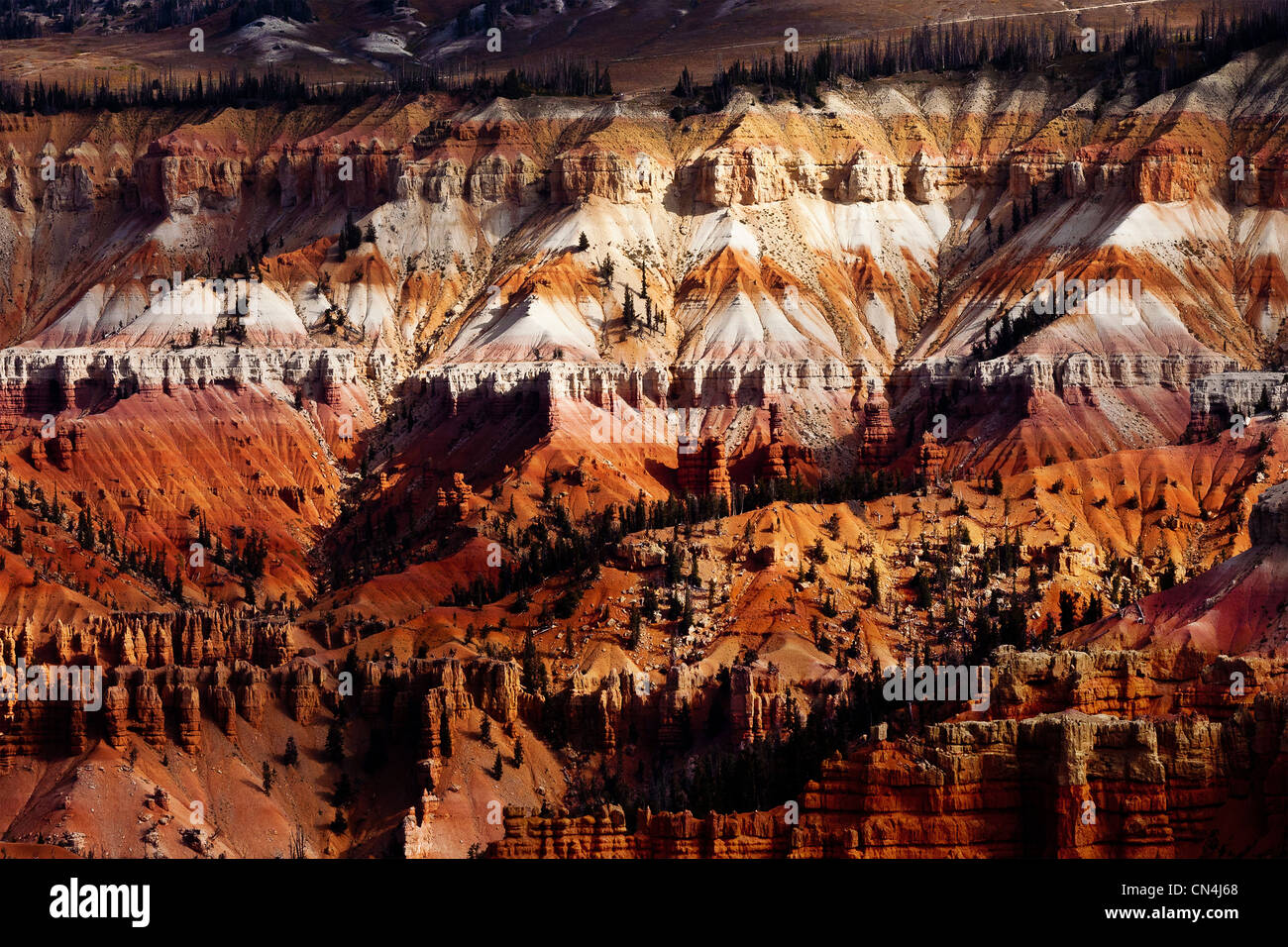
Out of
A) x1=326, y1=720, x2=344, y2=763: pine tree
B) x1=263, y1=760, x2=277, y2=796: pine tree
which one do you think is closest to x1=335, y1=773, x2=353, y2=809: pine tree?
x1=326, y1=720, x2=344, y2=763: pine tree

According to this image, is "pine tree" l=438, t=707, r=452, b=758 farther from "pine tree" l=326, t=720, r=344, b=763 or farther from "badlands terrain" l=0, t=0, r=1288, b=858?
"pine tree" l=326, t=720, r=344, b=763

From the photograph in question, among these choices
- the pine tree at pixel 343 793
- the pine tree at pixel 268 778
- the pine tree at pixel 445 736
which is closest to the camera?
the pine tree at pixel 268 778

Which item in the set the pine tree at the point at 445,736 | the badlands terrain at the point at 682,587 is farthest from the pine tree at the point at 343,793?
the pine tree at the point at 445,736

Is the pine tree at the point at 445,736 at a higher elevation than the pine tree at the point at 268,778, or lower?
higher

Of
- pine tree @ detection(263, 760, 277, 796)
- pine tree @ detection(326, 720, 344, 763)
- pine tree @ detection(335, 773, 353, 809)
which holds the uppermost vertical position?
pine tree @ detection(326, 720, 344, 763)

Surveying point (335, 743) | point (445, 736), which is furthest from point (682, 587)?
point (335, 743)

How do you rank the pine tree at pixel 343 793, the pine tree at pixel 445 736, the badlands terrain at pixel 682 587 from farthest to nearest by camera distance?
the pine tree at pixel 445 736 → the pine tree at pixel 343 793 → the badlands terrain at pixel 682 587

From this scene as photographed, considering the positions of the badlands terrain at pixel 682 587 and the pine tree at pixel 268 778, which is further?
the pine tree at pixel 268 778

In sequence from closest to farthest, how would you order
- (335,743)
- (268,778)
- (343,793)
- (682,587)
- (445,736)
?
(268,778), (343,793), (445,736), (335,743), (682,587)

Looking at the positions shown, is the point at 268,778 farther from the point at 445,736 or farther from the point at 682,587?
the point at 682,587

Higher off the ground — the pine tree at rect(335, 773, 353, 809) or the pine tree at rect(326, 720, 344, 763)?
the pine tree at rect(326, 720, 344, 763)

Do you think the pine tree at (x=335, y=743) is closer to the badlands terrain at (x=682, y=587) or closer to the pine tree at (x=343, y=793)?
the badlands terrain at (x=682, y=587)

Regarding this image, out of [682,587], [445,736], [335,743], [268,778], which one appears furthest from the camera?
[682,587]
